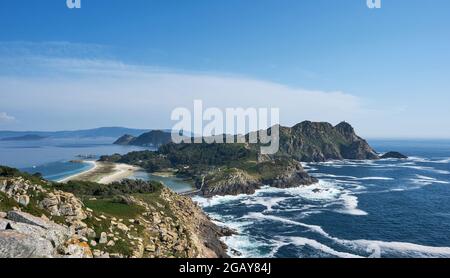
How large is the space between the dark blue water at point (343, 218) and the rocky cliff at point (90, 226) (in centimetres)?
1506

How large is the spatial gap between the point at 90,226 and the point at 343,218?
6476cm

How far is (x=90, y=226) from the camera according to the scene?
113 ft

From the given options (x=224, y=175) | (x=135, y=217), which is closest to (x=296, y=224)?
(x=135, y=217)

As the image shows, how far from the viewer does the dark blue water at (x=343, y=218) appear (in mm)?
61562

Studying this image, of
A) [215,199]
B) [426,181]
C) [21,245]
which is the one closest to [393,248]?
[215,199]

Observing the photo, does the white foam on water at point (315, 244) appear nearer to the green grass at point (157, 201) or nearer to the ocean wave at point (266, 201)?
the green grass at point (157, 201)

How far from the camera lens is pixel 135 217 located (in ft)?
149

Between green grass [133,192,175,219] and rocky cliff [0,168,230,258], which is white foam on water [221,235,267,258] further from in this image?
green grass [133,192,175,219]

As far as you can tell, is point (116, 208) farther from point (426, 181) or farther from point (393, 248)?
point (426, 181)

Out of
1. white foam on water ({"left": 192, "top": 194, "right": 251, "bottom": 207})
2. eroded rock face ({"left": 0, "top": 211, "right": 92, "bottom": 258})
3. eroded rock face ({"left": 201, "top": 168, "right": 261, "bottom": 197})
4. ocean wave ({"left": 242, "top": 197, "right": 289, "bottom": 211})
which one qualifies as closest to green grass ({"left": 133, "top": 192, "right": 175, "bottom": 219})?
eroded rock face ({"left": 0, "top": 211, "right": 92, "bottom": 258})
